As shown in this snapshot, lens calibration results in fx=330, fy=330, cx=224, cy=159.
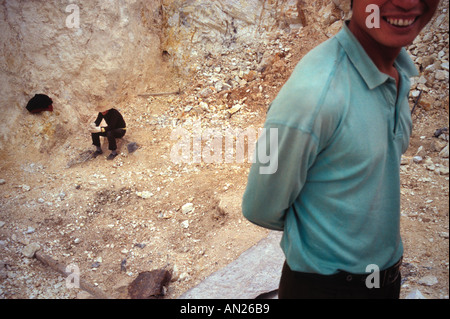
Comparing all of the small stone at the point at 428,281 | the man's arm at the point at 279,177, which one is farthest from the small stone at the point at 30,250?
the small stone at the point at 428,281

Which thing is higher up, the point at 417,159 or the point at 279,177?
the point at 279,177

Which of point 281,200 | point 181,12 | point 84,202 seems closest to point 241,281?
point 281,200

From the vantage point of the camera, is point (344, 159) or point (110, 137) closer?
point (344, 159)

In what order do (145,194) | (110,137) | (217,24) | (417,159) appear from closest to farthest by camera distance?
(417,159), (145,194), (110,137), (217,24)

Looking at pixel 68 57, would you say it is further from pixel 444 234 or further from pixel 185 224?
pixel 444 234

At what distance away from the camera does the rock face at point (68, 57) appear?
5.58 m

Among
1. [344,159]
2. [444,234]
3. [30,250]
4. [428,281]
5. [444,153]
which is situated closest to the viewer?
[344,159]

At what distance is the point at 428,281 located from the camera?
7.97 ft

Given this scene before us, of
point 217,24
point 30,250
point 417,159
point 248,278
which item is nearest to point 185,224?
point 248,278

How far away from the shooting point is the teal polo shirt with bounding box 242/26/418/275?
897mm

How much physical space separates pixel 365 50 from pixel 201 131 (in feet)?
16.2

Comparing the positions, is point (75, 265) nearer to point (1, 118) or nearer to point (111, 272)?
point (111, 272)

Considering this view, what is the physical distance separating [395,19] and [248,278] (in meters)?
2.24

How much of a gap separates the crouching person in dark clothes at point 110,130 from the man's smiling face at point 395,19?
526 centimetres
